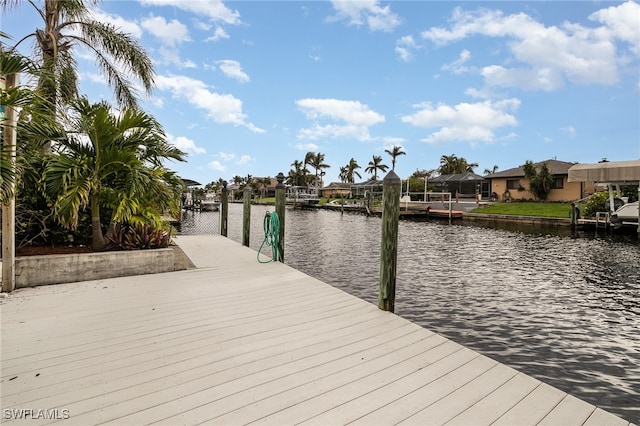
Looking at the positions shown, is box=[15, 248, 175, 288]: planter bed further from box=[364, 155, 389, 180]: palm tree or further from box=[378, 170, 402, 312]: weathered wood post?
box=[364, 155, 389, 180]: palm tree

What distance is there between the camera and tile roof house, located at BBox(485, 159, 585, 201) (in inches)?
1128

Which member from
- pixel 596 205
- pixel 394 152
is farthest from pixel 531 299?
pixel 394 152

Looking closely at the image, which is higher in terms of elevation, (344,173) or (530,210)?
(344,173)

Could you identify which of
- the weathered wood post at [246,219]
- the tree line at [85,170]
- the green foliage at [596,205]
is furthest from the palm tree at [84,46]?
the green foliage at [596,205]

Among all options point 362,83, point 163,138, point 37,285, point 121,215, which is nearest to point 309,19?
point 362,83

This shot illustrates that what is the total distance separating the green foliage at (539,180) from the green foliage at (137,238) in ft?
105

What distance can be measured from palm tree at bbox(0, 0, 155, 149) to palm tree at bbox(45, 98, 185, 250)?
257 cm

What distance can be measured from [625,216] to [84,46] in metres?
21.9

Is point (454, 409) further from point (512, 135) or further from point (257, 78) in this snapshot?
point (512, 135)

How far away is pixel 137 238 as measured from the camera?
5.65 meters

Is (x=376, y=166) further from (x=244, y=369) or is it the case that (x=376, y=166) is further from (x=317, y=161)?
(x=244, y=369)

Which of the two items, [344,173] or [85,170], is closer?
[85,170]

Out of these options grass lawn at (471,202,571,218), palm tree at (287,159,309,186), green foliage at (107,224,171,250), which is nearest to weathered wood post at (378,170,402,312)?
green foliage at (107,224,171,250)

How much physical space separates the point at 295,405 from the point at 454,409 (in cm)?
95
